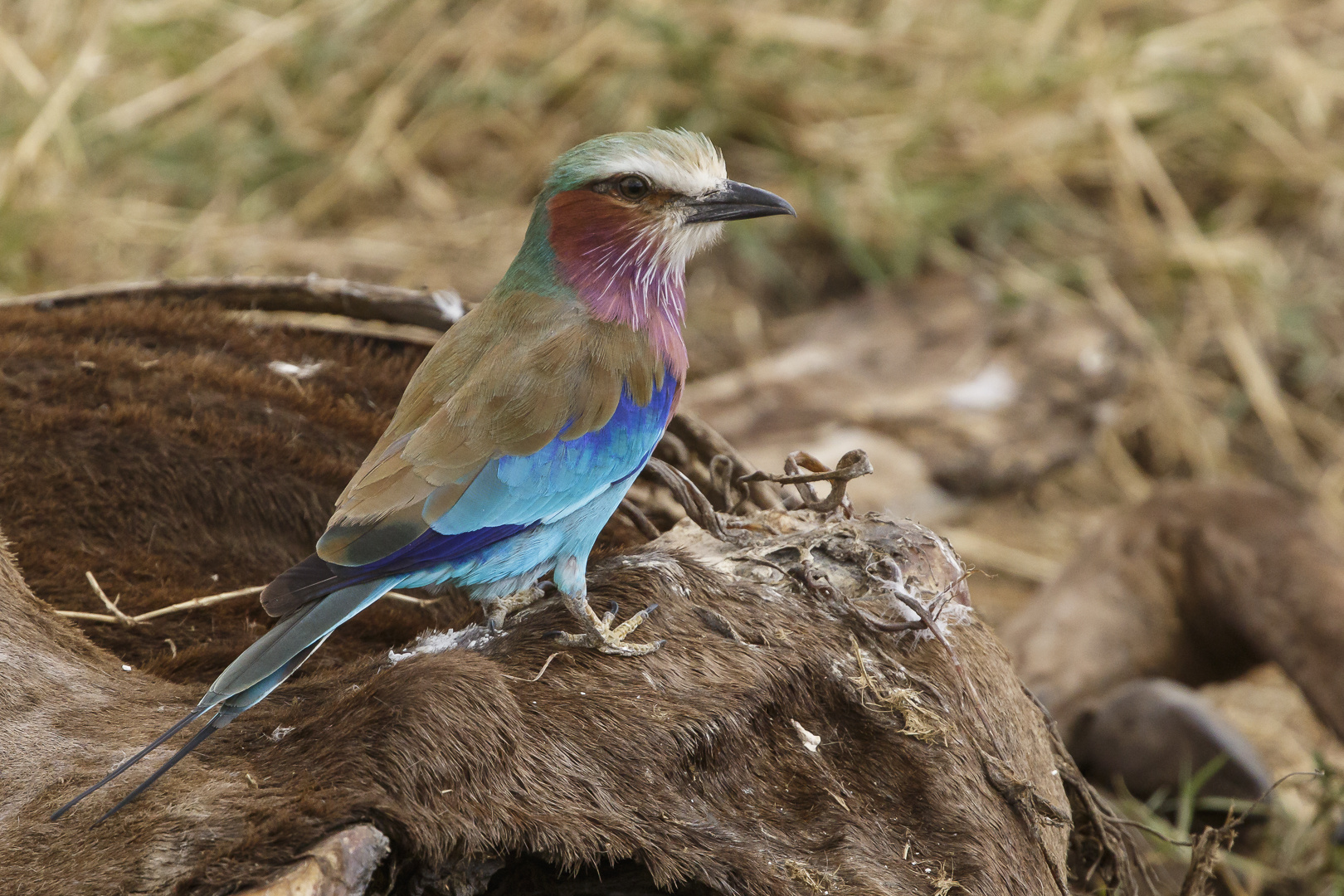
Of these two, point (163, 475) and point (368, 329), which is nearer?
point (163, 475)

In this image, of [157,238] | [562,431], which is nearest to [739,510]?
[562,431]

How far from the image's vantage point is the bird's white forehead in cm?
183

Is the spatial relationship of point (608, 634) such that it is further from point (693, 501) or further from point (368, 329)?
point (368, 329)

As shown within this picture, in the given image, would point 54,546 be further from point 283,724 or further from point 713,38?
point 713,38

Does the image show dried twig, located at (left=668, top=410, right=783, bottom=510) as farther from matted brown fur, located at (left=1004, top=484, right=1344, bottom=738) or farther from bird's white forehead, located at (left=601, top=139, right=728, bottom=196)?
matted brown fur, located at (left=1004, top=484, right=1344, bottom=738)

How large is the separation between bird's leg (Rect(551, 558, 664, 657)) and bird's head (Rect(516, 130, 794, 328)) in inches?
18.5

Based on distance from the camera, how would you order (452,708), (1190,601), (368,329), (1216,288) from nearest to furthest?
(452,708) < (368,329) < (1190,601) < (1216,288)

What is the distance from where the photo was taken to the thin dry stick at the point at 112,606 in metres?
1.65

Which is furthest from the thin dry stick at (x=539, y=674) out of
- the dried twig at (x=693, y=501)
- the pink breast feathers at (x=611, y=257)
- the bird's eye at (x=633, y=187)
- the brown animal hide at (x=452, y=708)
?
the bird's eye at (x=633, y=187)

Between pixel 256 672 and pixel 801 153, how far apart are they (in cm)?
340

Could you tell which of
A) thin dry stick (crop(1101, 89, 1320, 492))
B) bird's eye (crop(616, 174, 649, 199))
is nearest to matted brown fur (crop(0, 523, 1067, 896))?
bird's eye (crop(616, 174, 649, 199))

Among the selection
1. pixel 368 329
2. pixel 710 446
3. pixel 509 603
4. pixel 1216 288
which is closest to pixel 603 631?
pixel 509 603

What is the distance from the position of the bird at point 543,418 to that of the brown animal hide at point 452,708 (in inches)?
3.3

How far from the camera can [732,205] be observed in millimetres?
1917
